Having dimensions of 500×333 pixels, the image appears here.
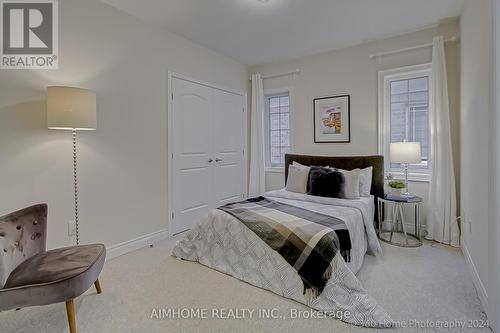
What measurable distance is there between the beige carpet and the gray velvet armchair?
33 centimetres

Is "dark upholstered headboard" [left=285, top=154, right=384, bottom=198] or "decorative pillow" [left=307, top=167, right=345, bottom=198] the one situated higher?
"dark upholstered headboard" [left=285, top=154, right=384, bottom=198]

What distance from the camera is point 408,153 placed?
122 inches

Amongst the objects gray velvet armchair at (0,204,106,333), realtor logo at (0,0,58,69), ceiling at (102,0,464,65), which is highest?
ceiling at (102,0,464,65)

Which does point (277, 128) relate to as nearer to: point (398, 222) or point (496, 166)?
point (398, 222)

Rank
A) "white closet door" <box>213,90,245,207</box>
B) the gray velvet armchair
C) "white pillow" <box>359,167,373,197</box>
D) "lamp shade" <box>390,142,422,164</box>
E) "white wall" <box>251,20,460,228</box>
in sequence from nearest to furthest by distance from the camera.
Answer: the gray velvet armchair → "lamp shade" <box>390,142,422,164</box> → "white wall" <box>251,20,460,228</box> → "white pillow" <box>359,167,373,197</box> → "white closet door" <box>213,90,245,207</box>

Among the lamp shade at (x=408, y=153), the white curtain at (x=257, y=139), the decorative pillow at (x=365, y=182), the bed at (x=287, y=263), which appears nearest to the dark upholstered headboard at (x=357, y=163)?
the decorative pillow at (x=365, y=182)

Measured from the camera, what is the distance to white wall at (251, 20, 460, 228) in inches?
126

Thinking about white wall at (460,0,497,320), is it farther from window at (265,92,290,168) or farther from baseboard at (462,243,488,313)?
window at (265,92,290,168)

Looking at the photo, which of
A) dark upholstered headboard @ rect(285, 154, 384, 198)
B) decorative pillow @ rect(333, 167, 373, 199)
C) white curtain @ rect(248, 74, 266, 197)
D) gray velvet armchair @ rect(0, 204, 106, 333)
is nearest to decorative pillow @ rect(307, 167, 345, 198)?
decorative pillow @ rect(333, 167, 373, 199)

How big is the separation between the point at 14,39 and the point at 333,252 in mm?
3173

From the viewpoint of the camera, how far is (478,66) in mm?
2115

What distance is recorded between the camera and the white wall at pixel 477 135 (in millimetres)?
1811

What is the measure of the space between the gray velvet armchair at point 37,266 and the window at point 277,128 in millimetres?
3372

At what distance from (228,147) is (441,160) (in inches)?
117
